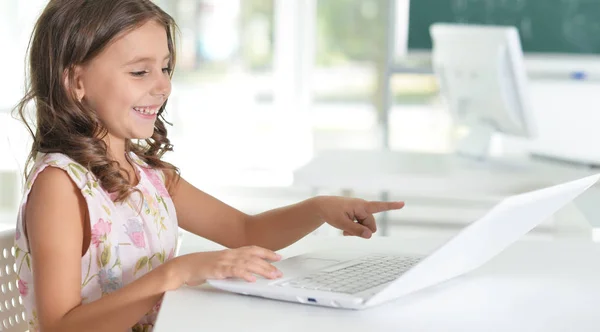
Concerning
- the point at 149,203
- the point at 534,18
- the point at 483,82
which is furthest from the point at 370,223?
the point at 534,18

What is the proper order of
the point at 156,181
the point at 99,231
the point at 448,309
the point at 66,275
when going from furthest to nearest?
the point at 156,181, the point at 99,231, the point at 66,275, the point at 448,309

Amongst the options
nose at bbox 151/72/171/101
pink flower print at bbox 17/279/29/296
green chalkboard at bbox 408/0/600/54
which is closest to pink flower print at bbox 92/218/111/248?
pink flower print at bbox 17/279/29/296

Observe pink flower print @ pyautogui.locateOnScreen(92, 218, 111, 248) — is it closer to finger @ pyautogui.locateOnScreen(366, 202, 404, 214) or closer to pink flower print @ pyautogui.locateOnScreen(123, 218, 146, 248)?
pink flower print @ pyautogui.locateOnScreen(123, 218, 146, 248)

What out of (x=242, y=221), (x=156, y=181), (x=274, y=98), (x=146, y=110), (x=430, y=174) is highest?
(x=146, y=110)

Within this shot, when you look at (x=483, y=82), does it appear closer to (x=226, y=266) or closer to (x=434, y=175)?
(x=434, y=175)

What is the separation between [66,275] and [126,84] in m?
0.34

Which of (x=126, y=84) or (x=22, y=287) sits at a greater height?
(x=126, y=84)

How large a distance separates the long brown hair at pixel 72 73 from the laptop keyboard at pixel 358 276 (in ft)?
1.38

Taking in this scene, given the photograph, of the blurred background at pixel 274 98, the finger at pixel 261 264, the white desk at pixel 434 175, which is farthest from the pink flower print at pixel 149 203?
the blurred background at pixel 274 98

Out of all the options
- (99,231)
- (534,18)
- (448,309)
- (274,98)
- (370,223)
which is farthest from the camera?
(274,98)

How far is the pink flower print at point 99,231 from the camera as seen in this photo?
1290 mm

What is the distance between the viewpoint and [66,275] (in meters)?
1.15

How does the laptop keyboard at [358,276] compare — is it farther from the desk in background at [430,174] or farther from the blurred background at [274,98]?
the blurred background at [274,98]

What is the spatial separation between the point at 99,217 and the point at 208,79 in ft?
13.0
